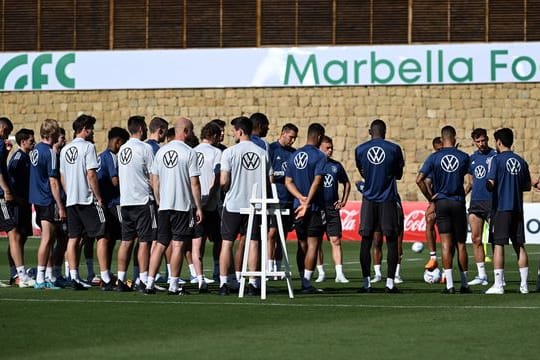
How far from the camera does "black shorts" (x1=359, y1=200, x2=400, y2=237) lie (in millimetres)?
18078

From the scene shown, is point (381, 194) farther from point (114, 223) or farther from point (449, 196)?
point (114, 223)

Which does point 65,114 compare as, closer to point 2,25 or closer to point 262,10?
point 2,25

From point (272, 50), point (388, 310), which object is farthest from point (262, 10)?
point (388, 310)

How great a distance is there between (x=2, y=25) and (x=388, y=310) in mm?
29251

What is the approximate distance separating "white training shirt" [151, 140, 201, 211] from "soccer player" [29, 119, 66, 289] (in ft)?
5.85

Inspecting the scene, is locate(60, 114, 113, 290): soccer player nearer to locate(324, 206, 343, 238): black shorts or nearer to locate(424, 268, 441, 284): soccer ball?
locate(324, 206, 343, 238): black shorts

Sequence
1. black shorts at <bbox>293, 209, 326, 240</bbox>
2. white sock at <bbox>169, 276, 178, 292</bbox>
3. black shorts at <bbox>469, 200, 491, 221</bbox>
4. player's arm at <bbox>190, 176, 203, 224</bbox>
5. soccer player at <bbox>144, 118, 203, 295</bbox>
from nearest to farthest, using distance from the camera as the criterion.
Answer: player's arm at <bbox>190, 176, 203, 224</bbox> < soccer player at <bbox>144, 118, 203, 295</bbox> < white sock at <bbox>169, 276, 178, 292</bbox> < black shorts at <bbox>293, 209, 326, 240</bbox> < black shorts at <bbox>469, 200, 491, 221</bbox>

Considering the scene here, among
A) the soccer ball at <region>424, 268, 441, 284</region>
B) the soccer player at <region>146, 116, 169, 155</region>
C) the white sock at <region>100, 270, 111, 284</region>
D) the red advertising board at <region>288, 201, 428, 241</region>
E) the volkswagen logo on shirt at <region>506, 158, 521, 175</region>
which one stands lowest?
the soccer ball at <region>424, 268, 441, 284</region>

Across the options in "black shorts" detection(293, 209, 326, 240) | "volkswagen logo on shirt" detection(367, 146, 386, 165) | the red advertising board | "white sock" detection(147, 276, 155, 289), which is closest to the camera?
"white sock" detection(147, 276, 155, 289)

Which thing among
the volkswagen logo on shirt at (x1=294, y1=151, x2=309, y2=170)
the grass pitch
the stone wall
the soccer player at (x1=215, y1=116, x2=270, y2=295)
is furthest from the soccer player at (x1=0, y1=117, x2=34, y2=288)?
the stone wall

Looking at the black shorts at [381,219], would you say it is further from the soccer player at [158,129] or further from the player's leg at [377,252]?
the soccer player at [158,129]

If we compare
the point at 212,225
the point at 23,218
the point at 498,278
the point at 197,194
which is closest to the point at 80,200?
the point at 23,218

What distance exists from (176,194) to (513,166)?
415cm

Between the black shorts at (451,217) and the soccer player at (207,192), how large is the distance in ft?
9.08
